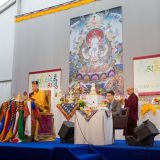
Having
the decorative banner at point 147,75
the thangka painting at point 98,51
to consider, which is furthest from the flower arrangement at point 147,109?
the thangka painting at point 98,51

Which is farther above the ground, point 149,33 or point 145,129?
point 149,33

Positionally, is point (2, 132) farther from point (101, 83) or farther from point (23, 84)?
point (23, 84)

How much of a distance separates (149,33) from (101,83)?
1782mm

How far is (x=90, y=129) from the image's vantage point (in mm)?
4012

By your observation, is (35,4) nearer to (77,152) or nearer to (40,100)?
(40,100)

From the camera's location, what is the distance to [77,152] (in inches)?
132

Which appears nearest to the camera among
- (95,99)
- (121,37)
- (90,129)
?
(90,129)

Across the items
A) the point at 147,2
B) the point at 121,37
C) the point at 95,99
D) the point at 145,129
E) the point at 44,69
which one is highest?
the point at 147,2

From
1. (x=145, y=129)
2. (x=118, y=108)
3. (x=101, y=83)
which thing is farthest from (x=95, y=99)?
(x=145, y=129)

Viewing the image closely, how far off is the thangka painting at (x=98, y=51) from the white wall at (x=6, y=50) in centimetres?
315

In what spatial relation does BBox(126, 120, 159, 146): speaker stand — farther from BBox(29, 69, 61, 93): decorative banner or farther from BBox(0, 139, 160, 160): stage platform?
BBox(29, 69, 61, 93): decorative banner

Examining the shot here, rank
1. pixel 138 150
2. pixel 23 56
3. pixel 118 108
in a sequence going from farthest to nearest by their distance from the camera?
1. pixel 23 56
2. pixel 118 108
3. pixel 138 150

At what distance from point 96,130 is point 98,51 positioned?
4335 millimetres

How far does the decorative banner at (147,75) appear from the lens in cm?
692
